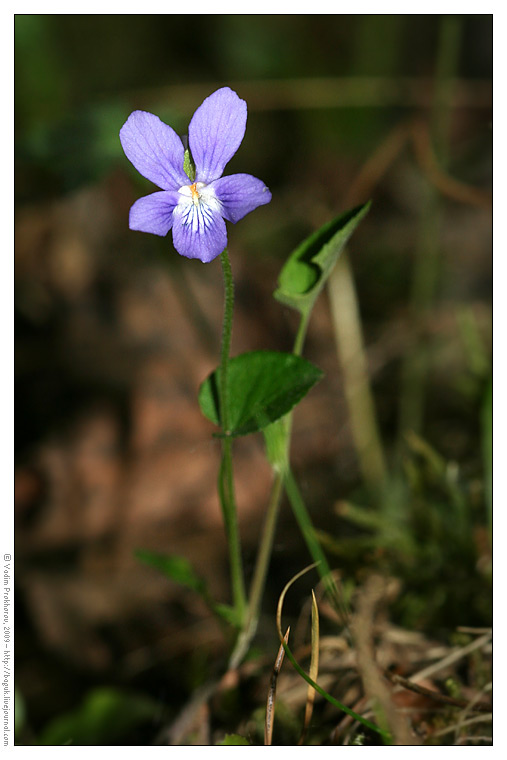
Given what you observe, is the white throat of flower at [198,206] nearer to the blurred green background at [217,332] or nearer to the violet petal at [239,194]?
the violet petal at [239,194]

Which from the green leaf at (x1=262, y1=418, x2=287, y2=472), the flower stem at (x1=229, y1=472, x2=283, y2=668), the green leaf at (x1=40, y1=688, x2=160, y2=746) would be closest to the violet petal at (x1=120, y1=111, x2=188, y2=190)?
the green leaf at (x1=262, y1=418, x2=287, y2=472)

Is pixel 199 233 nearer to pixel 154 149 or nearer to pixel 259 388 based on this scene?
pixel 154 149

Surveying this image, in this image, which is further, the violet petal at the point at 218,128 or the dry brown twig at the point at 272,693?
the dry brown twig at the point at 272,693

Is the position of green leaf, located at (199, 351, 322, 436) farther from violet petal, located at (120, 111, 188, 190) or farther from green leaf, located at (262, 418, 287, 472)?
violet petal, located at (120, 111, 188, 190)
